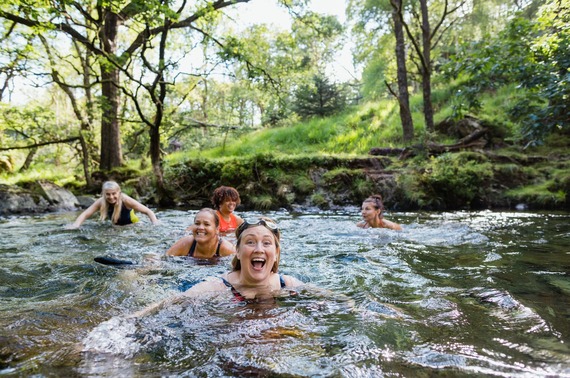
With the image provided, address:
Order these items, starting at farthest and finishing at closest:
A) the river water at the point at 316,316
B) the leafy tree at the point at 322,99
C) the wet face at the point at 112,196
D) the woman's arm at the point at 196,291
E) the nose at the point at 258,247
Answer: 1. the leafy tree at the point at 322,99
2. the wet face at the point at 112,196
3. the nose at the point at 258,247
4. the woman's arm at the point at 196,291
5. the river water at the point at 316,316

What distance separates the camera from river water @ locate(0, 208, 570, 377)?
2.31m

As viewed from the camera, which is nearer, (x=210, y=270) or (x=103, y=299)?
(x=103, y=299)

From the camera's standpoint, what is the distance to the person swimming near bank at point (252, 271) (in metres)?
3.61

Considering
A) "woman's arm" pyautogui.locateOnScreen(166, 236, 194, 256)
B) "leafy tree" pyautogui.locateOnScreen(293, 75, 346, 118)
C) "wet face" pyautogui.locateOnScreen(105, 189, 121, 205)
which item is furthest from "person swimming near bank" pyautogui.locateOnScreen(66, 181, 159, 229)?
"leafy tree" pyautogui.locateOnScreen(293, 75, 346, 118)

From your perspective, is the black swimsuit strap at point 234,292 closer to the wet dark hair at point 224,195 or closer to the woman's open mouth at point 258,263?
the woman's open mouth at point 258,263

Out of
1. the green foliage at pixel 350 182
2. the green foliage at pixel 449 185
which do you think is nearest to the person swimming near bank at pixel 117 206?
the green foliage at pixel 350 182

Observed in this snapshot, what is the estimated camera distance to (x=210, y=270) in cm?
512

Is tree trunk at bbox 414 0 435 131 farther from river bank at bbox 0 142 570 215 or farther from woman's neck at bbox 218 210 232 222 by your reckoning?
woman's neck at bbox 218 210 232 222

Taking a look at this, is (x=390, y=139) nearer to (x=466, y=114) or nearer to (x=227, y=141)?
(x=466, y=114)

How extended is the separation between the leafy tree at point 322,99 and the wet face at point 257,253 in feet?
60.0

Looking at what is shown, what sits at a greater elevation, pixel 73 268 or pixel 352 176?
pixel 352 176

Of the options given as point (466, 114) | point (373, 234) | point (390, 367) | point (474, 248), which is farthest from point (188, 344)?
point (466, 114)

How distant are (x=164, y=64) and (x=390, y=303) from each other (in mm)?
9949

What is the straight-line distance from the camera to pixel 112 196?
874 cm
